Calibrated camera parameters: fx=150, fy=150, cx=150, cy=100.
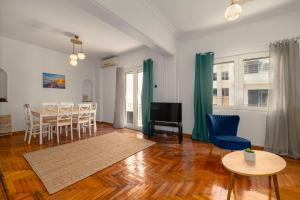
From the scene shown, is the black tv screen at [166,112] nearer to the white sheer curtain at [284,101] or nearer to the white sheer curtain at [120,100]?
the white sheer curtain at [120,100]

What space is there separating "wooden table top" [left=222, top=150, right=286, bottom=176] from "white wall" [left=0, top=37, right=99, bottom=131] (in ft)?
18.1

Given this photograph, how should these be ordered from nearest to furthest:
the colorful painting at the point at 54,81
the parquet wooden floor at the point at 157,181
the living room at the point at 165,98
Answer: the parquet wooden floor at the point at 157,181 → the living room at the point at 165,98 → the colorful painting at the point at 54,81

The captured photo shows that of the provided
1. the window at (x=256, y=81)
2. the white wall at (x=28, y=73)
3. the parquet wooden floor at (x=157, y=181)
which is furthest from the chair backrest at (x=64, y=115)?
the window at (x=256, y=81)

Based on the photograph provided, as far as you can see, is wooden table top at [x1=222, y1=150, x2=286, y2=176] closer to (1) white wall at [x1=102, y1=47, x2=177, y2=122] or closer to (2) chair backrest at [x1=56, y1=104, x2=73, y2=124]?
(1) white wall at [x1=102, y1=47, x2=177, y2=122]

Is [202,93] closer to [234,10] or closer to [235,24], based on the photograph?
[235,24]

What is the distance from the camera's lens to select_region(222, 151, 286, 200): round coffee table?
1.43m

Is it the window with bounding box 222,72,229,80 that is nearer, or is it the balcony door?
the window with bounding box 222,72,229,80

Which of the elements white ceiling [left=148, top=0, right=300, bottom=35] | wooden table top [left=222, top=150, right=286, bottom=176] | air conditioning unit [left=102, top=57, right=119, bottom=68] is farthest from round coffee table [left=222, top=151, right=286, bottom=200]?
air conditioning unit [left=102, top=57, right=119, bottom=68]

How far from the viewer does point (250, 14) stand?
298cm

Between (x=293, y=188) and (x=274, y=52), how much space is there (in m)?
2.37

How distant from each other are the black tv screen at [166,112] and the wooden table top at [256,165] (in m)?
2.04

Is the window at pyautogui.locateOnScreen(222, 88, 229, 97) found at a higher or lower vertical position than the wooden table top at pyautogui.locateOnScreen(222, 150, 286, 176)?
higher

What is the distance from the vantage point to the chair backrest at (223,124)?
2853 millimetres

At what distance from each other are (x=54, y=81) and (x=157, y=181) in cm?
500
